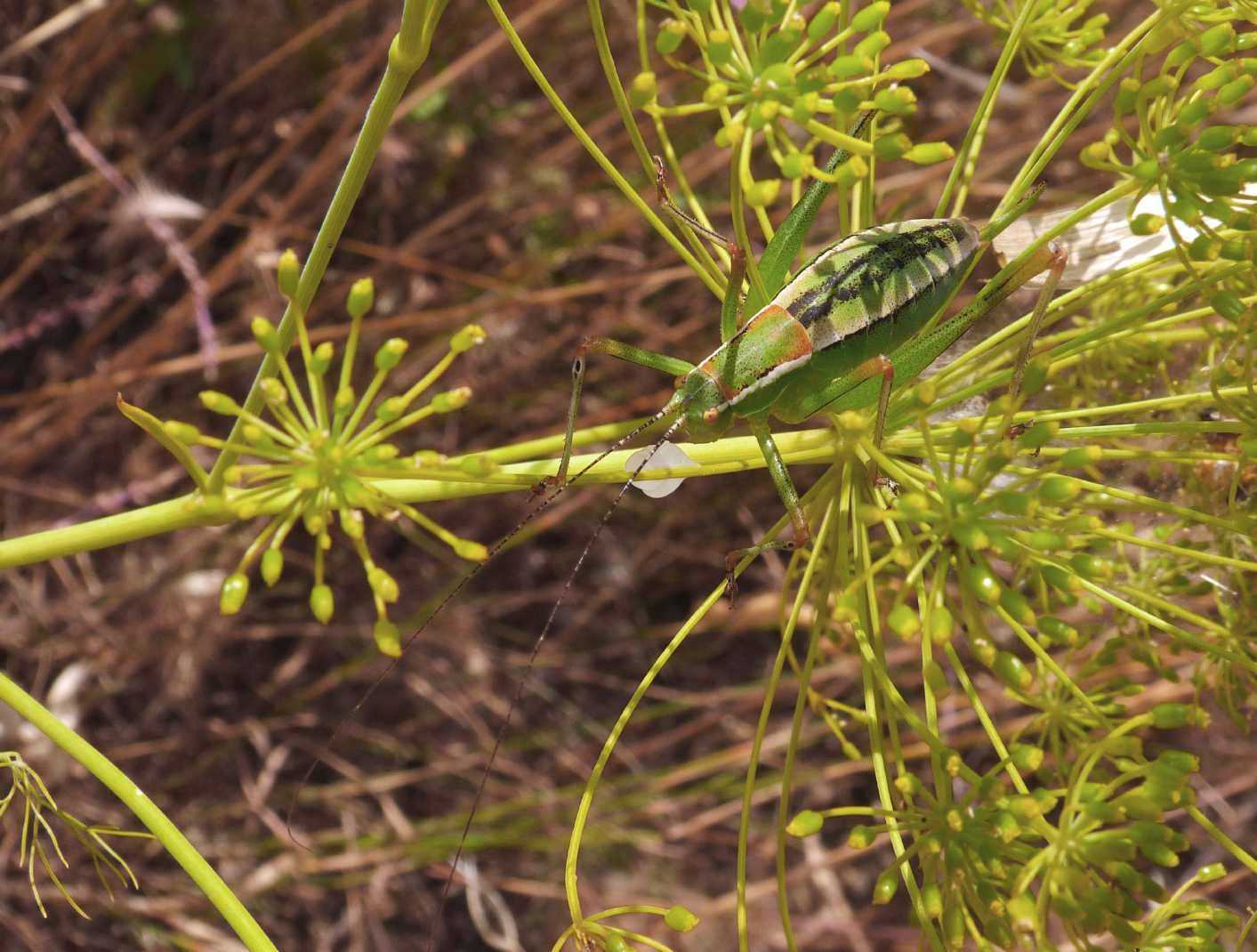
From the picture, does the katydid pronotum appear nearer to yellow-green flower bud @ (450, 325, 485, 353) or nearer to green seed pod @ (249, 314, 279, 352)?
yellow-green flower bud @ (450, 325, 485, 353)

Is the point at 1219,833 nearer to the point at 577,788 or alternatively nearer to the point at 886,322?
the point at 886,322

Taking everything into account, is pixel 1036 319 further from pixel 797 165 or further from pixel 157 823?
pixel 157 823

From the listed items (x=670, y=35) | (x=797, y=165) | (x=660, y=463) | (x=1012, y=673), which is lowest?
(x=1012, y=673)

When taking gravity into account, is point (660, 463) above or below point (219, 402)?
below

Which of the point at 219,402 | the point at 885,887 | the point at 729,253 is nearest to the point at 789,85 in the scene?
the point at 729,253

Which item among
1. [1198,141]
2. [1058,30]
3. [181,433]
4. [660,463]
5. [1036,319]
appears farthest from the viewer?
[1058,30]
